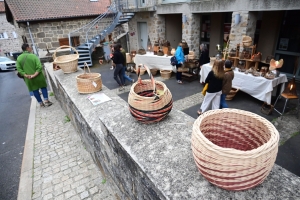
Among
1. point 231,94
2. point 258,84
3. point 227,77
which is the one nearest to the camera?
point 227,77

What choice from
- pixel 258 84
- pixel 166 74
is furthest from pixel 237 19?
pixel 166 74

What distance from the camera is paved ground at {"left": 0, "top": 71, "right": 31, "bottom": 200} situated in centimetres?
335

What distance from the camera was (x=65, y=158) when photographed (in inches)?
148

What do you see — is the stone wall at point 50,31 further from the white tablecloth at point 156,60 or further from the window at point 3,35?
the window at point 3,35

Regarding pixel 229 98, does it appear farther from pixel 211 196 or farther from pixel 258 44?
pixel 211 196

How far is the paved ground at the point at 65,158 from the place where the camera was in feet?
9.95

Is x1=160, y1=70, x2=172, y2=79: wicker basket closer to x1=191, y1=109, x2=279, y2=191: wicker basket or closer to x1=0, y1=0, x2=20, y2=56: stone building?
x1=191, y1=109, x2=279, y2=191: wicker basket

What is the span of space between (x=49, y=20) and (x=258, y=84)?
13170 millimetres

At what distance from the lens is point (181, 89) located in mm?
6953

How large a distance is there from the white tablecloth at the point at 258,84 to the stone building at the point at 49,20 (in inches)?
371

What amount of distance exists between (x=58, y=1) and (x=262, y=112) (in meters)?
15.4

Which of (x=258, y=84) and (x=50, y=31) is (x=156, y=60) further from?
(x=50, y=31)

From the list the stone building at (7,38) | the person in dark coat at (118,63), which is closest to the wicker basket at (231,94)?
the person in dark coat at (118,63)

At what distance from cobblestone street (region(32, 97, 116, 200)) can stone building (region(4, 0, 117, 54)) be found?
869cm
